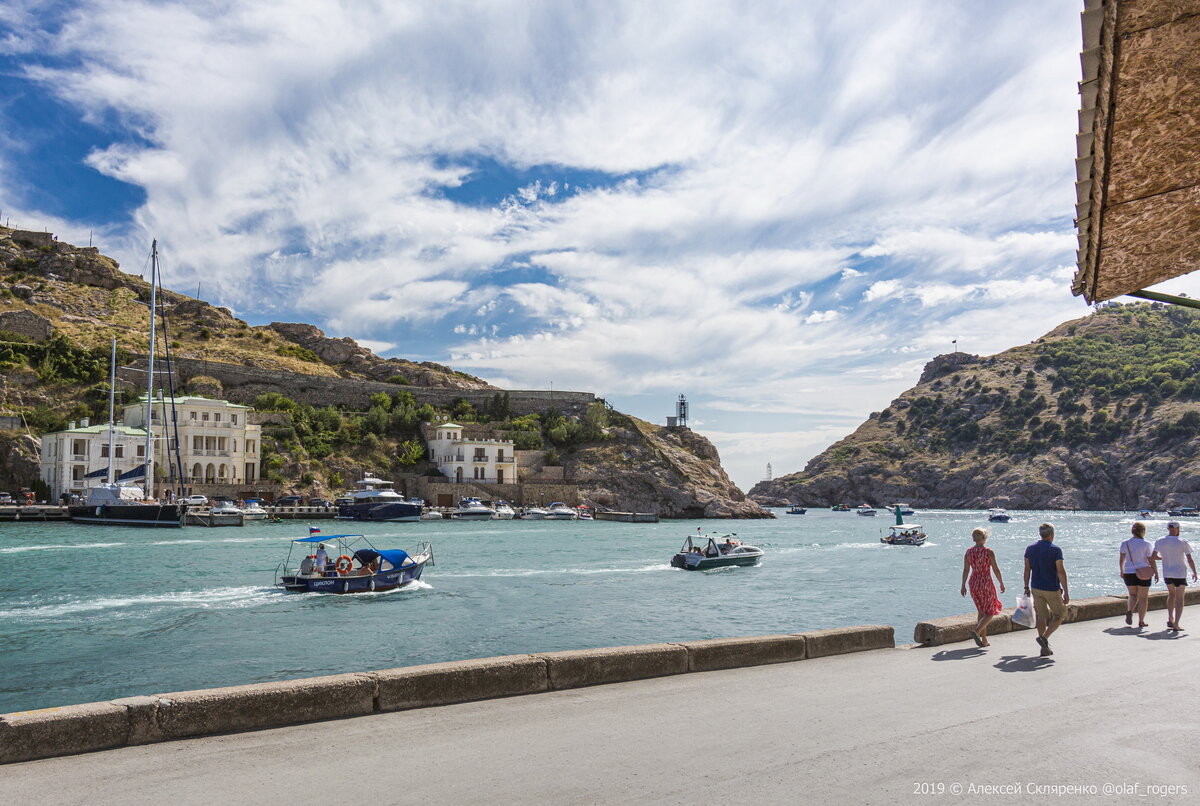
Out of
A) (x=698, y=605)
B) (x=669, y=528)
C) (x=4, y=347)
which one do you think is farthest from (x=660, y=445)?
(x=698, y=605)

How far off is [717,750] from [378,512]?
71.1 meters

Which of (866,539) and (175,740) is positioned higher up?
(175,740)

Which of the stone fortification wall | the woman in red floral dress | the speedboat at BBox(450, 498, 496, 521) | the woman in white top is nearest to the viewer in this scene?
the woman in red floral dress

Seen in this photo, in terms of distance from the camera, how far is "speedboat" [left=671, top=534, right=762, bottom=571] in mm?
40125

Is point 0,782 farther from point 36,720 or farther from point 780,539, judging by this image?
point 780,539

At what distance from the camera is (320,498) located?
82750 mm

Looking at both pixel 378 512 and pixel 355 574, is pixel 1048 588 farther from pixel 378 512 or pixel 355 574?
pixel 378 512

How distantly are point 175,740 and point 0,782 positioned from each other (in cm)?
124

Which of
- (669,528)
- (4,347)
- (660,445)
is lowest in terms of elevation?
(669,528)

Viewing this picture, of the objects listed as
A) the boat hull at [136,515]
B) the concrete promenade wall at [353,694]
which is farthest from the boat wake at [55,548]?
the concrete promenade wall at [353,694]

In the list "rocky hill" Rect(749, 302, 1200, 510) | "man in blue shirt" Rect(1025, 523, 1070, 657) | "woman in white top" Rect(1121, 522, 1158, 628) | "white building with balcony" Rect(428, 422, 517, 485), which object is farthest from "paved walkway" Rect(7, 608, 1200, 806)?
"rocky hill" Rect(749, 302, 1200, 510)

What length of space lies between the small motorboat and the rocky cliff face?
188ft

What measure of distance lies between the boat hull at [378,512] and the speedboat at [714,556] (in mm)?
40263

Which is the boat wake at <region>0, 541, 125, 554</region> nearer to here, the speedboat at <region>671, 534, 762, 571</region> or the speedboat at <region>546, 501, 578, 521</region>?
the speedboat at <region>671, 534, 762, 571</region>
